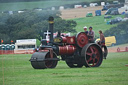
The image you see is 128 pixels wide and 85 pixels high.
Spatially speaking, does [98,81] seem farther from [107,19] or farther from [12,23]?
[107,19]

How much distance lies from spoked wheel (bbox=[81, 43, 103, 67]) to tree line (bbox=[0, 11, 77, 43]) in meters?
18.9

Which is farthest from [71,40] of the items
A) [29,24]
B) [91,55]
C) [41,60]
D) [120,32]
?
[120,32]

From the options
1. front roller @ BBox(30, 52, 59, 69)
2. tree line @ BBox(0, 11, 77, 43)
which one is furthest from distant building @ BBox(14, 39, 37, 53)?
front roller @ BBox(30, 52, 59, 69)

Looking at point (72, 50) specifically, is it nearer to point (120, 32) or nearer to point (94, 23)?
point (120, 32)

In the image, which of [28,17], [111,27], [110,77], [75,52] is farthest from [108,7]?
[110,77]

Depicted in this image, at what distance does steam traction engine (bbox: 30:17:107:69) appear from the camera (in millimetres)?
21844

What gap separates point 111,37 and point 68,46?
46.0 metres

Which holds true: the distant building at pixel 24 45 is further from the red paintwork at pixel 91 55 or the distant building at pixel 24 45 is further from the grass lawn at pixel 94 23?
the red paintwork at pixel 91 55

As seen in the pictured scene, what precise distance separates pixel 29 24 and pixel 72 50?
35.6 m

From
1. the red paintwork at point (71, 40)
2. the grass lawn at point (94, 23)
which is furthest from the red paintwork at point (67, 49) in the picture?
the grass lawn at point (94, 23)

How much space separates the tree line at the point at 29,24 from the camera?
4731 centimetres

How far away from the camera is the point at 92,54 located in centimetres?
2258

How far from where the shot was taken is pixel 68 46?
884 inches

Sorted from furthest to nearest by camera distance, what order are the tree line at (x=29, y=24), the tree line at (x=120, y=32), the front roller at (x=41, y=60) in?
the tree line at (x=120, y=32)
the tree line at (x=29, y=24)
the front roller at (x=41, y=60)
